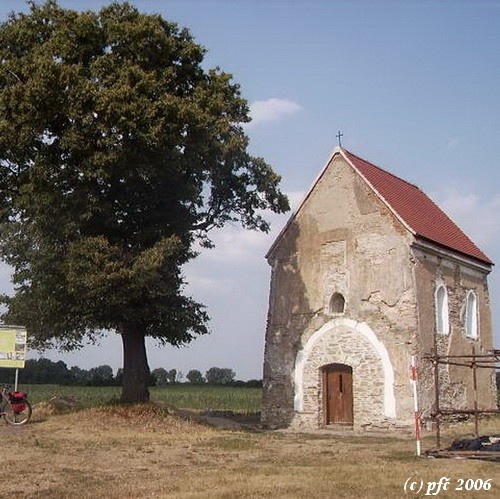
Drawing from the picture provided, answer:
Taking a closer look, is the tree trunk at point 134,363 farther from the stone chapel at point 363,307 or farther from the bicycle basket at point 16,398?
the stone chapel at point 363,307

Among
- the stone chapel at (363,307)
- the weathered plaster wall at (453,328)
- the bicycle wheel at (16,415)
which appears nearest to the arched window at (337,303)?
the stone chapel at (363,307)

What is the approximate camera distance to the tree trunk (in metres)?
21.7

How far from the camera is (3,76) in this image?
19.3 m

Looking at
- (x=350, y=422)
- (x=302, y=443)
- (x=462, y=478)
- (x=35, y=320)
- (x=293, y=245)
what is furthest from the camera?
(x=293, y=245)

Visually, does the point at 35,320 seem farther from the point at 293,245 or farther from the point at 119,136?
the point at 293,245

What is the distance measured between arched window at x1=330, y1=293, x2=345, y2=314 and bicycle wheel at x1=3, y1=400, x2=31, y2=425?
35.0 feet

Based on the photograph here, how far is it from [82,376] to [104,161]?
5916cm

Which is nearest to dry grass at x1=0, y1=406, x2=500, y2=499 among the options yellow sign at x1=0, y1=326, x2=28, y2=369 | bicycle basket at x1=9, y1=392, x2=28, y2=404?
bicycle basket at x1=9, y1=392, x2=28, y2=404

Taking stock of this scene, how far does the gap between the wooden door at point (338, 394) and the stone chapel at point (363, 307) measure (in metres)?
0.04

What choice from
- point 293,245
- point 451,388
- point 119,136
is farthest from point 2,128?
point 451,388

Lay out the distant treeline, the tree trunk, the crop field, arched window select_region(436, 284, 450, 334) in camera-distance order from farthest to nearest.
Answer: the distant treeline
arched window select_region(436, 284, 450, 334)
the tree trunk
the crop field

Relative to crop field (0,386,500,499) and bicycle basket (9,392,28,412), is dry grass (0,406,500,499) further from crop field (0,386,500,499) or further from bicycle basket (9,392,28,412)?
bicycle basket (9,392,28,412)

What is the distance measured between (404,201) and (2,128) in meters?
14.6

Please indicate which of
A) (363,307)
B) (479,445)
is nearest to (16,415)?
(363,307)
